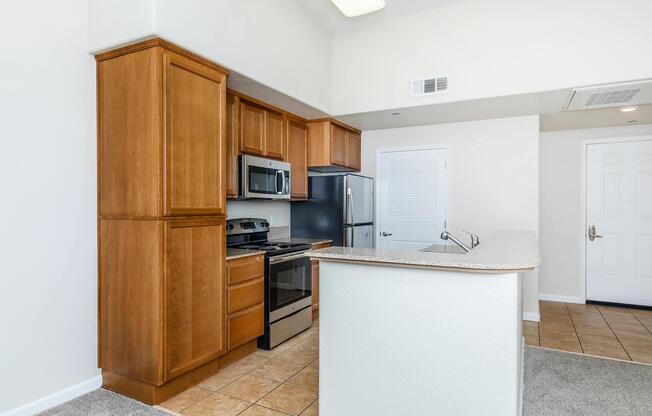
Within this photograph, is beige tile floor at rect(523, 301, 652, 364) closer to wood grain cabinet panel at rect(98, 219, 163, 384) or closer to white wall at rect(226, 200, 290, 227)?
white wall at rect(226, 200, 290, 227)

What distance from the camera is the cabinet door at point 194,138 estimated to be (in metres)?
2.39

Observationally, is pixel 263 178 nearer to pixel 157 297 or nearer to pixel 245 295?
pixel 245 295

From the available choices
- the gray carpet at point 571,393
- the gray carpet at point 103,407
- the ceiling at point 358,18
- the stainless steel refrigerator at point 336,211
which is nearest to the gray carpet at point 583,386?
the gray carpet at point 571,393

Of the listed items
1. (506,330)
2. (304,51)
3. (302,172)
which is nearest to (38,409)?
(506,330)

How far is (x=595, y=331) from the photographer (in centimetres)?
386

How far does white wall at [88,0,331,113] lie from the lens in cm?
233

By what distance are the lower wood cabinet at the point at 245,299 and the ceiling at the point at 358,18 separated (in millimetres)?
2443

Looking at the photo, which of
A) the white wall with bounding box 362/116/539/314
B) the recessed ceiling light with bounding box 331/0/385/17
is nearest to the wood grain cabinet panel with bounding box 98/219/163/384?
the recessed ceiling light with bounding box 331/0/385/17

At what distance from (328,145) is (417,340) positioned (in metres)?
2.98

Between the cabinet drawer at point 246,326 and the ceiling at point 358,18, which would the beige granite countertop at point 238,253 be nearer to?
the cabinet drawer at point 246,326

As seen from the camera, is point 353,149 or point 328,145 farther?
point 353,149

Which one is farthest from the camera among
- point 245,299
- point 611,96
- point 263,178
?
point 263,178

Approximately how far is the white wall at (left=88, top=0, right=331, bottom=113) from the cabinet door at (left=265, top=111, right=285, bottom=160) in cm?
37

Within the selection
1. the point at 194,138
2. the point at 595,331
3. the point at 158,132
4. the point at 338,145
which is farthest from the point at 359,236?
the point at 158,132
